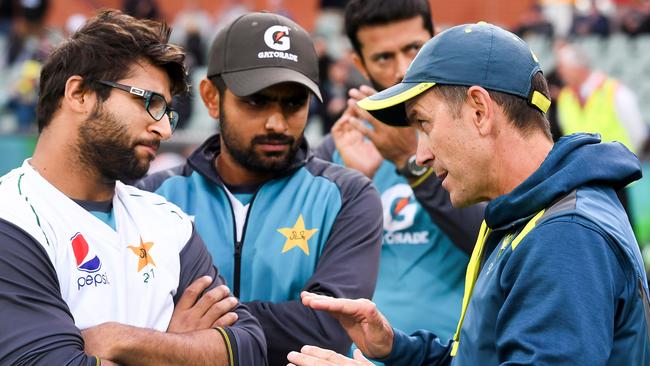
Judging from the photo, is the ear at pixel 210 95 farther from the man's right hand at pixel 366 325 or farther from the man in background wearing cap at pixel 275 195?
the man's right hand at pixel 366 325

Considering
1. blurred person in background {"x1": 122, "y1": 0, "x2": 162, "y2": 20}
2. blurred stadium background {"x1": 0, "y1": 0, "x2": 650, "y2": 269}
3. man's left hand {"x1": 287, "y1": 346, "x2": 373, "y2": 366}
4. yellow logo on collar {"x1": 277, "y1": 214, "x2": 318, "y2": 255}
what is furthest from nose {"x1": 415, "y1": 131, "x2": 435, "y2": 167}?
blurred person in background {"x1": 122, "y1": 0, "x2": 162, "y2": 20}

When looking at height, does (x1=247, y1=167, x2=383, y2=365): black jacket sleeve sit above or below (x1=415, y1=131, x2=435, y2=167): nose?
below

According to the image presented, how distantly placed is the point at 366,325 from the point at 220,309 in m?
0.52

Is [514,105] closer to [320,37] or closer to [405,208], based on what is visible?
[405,208]

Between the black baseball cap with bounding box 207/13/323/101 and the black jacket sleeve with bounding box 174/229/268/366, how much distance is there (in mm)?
749

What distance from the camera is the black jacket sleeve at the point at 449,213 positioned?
4.20 m

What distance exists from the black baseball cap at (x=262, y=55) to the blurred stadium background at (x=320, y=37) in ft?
20.2

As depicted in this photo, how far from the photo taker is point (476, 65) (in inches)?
112

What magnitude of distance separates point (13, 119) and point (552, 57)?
915 cm

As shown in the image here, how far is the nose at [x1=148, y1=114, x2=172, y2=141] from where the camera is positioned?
11.4 ft

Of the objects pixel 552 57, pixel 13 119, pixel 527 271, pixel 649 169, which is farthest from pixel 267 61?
pixel 13 119

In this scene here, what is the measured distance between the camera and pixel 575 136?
2766mm

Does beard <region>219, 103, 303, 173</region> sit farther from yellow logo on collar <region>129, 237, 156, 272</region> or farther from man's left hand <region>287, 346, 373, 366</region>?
man's left hand <region>287, 346, 373, 366</region>

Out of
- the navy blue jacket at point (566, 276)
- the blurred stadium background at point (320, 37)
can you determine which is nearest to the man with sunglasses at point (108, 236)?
the navy blue jacket at point (566, 276)
